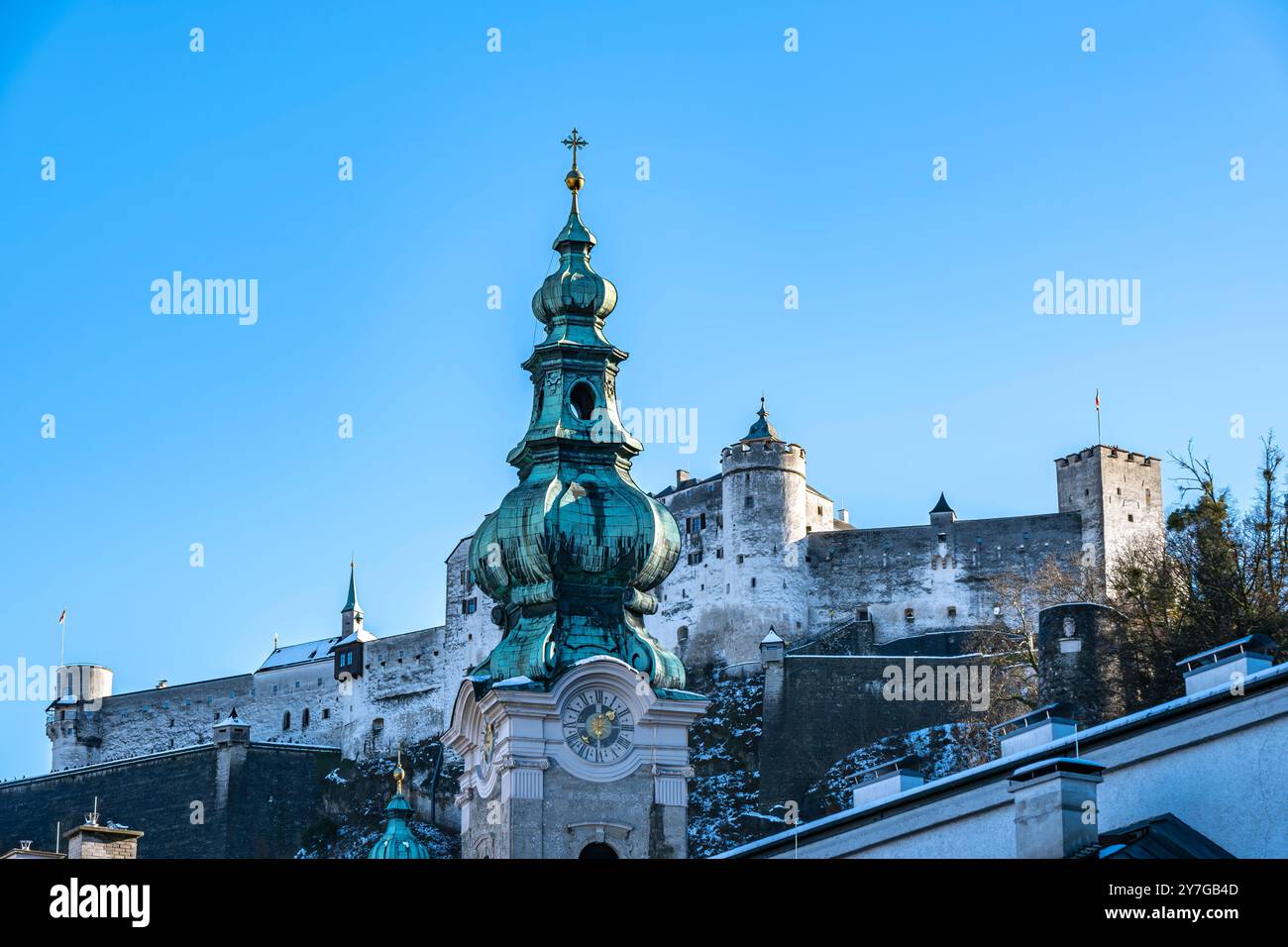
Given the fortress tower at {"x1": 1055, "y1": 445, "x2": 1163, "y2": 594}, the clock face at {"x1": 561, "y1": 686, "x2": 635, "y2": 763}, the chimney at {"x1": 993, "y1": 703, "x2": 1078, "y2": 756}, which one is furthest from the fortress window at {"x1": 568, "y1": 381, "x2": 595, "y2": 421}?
the fortress tower at {"x1": 1055, "y1": 445, "x2": 1163, "y2": 594}

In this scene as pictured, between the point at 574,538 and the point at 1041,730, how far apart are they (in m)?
6.58

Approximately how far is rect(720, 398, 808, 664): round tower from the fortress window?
126 feet

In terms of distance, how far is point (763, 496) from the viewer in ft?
219

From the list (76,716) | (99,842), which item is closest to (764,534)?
(76,716)

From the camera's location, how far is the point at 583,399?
27.4 m

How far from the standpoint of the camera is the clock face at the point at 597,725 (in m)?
25.0

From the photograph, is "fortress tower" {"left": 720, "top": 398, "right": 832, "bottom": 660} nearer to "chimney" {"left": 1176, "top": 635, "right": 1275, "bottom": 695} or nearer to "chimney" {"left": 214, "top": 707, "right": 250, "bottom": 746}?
"chimney" {"left": 214, "top": 707, "right": 250, "bottom": 746}

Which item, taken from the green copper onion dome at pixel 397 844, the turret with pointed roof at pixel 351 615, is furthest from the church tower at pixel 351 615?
the green copper onion dome at pixel 397 844

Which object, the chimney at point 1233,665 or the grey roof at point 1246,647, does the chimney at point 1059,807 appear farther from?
the grey roof at point 1246,647

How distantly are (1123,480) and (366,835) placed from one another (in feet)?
69.4

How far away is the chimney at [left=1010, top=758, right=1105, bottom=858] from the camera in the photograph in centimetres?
1745
